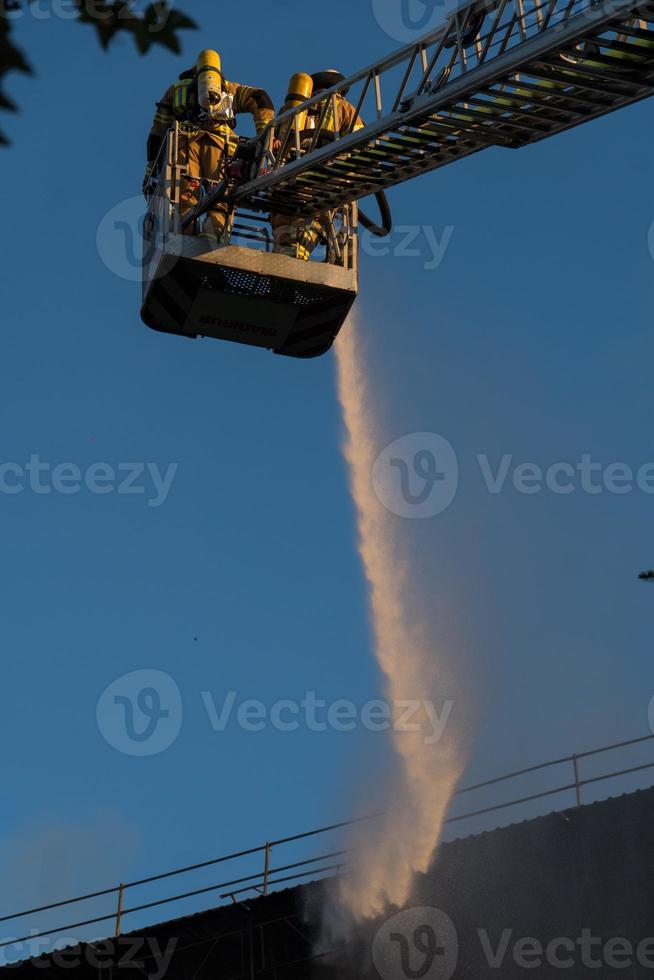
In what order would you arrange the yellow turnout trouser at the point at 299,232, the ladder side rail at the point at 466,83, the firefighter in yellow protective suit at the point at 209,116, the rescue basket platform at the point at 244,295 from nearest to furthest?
1. the ladder side rail at the point at 466,83
2. the rescue basket platform at the point at 244,295
3. the yellow turnout trouser at the point at 299,232
4. the firefighter in yellow protective suit at the point at 209,116

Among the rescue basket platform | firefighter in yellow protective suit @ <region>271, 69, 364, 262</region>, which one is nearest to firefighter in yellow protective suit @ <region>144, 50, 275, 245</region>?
firefighter in yellow protective suit @ <region>271, 69, 364, 262</region>

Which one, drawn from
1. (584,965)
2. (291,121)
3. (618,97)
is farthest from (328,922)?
(618,97)

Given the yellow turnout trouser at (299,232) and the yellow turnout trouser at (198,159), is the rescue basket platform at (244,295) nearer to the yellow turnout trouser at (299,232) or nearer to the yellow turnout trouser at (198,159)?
the yellow turnout trouser at (299,232)

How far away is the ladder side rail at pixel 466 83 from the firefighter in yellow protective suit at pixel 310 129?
0.36 m

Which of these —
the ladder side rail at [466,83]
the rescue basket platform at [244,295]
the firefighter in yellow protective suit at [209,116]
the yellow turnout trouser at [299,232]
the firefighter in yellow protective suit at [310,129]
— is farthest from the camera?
the firefighter in yellow protective suit at [209,116]

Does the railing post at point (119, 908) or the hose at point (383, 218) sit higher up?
the hose at point (383, 218)

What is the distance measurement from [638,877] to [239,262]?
10436 millimetres

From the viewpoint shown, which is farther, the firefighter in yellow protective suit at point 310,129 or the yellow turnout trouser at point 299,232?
the yellow turnout trouser at point 299,232

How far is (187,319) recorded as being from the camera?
2219 centimetres

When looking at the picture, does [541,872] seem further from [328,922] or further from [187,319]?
[187,319]

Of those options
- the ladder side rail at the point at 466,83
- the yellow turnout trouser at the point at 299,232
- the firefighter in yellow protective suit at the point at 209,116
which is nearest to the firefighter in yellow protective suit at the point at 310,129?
the yellow turnout trouser at the point at 299,232

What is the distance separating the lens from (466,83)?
18.1 m

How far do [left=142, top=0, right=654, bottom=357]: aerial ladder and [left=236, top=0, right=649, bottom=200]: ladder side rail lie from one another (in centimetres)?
2

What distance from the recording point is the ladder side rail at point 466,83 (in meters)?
16.3
